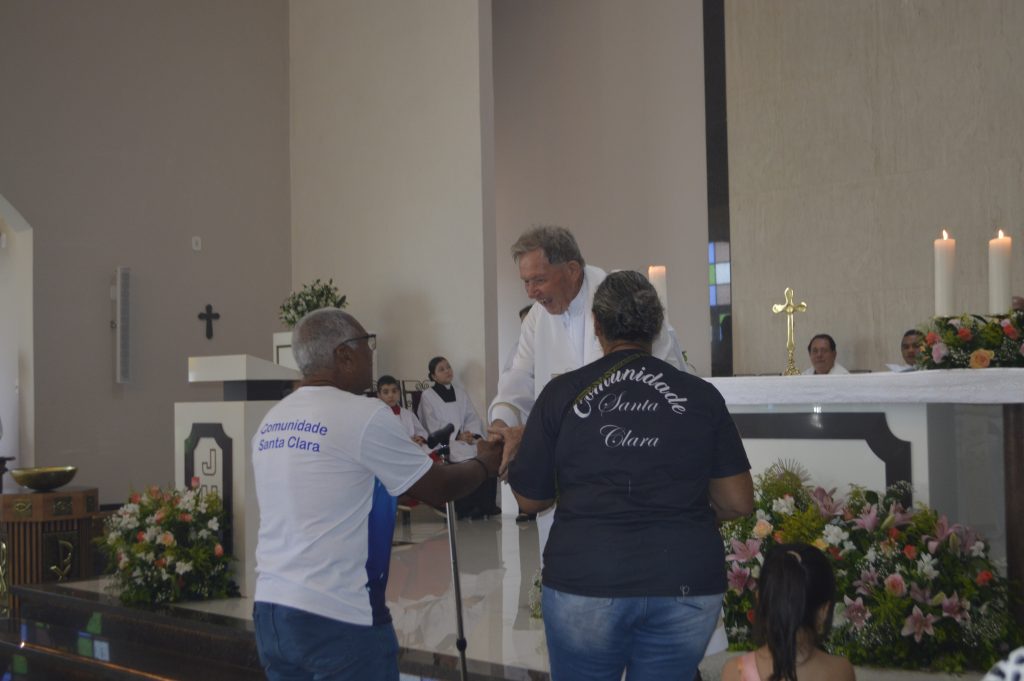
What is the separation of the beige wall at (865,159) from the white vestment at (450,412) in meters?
2.30

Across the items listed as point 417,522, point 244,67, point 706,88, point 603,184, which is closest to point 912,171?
point 706,88

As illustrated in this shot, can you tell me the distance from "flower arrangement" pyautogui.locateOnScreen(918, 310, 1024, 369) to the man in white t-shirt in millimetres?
2205

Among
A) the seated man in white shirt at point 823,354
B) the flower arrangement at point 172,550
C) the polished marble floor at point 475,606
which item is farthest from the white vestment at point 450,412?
the flower arrangement at point 172,550

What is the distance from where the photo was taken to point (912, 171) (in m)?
8.34

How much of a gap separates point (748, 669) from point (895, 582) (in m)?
1.52

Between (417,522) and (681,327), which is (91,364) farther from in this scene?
(681,327)

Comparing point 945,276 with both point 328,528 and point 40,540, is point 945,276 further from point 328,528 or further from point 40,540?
point 40,540

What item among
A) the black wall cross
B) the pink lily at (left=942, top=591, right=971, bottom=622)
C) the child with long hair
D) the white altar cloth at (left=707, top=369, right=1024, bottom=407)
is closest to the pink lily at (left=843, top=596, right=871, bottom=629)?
the pink lily at (left=942, top=591, right=971, bottom=622)

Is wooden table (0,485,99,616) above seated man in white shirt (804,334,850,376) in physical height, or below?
below

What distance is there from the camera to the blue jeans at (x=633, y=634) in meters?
2.27

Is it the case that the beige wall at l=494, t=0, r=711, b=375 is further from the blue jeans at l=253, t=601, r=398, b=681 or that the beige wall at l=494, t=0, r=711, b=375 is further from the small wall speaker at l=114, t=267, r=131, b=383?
the blue jeans at l=253, t=601, r=398, b=681

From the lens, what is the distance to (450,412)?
923cm

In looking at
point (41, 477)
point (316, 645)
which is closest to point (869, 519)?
point (316, 645)

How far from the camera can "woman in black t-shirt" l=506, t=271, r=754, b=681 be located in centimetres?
226
